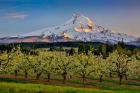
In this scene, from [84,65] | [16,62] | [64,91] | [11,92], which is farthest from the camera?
[16,62]

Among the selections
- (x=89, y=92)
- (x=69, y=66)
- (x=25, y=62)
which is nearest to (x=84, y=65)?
(x=69, y=66)

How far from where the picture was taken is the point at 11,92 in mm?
66312

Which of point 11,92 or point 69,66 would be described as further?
point 69,66

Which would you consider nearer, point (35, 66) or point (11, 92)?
point (11, 92)

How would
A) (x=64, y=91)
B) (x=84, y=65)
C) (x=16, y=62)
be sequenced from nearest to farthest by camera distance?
(x=64, y=91), (x=84, y=65), (x=16, y=62)

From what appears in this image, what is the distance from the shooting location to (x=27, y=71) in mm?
133875

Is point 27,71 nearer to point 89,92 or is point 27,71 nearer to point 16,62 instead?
point 16,62

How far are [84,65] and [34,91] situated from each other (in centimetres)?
5573

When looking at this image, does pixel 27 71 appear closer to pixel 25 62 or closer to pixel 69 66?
pixel 25 62

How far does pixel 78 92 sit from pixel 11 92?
1496 cm

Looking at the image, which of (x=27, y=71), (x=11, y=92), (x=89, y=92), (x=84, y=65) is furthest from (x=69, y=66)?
(x=11, y=92)

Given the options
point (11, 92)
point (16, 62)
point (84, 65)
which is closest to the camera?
point (11, 92)

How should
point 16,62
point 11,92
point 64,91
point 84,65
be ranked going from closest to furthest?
point 11,92 → point 64,91 → point 84,65 → point 16,62

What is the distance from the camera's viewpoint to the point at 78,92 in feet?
250
